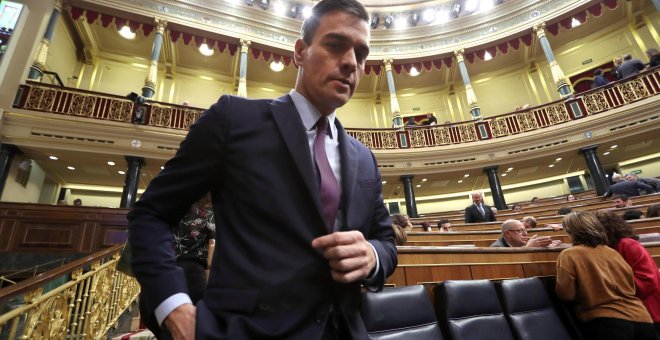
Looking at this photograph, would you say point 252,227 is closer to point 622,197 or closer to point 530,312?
point 530,312

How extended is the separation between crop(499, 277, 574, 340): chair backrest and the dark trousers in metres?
0.17

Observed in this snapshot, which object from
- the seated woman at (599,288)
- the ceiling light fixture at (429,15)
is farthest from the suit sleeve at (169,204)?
the ceiling light fixture at (429,15)

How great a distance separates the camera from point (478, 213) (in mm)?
5973

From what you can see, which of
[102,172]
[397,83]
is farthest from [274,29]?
[102,172]

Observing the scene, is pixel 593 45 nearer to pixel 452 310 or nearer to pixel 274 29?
pixel 274 29

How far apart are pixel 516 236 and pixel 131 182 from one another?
7247 millimetres

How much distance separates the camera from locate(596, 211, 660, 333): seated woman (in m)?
2.01

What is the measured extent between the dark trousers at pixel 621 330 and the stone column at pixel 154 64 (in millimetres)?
8960

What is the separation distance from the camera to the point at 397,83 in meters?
12.4

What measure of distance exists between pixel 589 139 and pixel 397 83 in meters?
6.68

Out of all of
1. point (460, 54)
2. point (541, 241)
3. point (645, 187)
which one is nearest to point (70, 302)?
point (541, 241)

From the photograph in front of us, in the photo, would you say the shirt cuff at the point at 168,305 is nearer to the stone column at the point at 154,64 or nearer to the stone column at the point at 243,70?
the stone column at the point at 154,64

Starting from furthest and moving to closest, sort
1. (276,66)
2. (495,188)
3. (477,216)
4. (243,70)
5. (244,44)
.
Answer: (276,66), (244,44), (243,70), (495,188), (477,216)

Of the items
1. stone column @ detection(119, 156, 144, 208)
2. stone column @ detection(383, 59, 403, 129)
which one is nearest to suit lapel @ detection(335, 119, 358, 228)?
stone column @ detection(119, 156, 144, 208)
